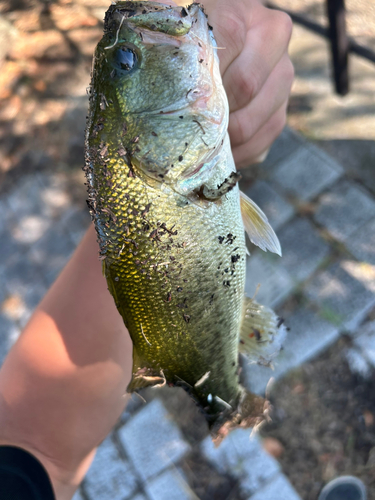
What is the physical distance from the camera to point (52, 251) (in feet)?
13.8

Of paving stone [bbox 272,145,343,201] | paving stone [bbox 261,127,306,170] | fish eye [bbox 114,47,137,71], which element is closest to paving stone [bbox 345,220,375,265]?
paving stone [bbox 272,145,343,201]

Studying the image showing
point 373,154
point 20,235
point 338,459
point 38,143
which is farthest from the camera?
point 38,143

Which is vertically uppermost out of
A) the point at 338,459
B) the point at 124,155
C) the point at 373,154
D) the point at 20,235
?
the point at 124,155

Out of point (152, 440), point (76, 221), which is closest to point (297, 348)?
point (152, 440)

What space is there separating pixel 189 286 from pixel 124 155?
59 centimetres

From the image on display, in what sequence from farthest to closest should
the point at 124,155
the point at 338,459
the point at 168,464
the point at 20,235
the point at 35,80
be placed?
the point at 35,80 → the point at 20,235 → the point at 168,464 → the point at 338,459 → the point at 124,155

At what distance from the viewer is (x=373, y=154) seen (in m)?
3.65

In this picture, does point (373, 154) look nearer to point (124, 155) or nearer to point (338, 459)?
point (338, 459)

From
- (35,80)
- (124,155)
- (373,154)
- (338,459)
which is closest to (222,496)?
(338,459)

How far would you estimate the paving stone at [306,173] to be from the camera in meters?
3.65

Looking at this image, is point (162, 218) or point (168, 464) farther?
point (168, 464)

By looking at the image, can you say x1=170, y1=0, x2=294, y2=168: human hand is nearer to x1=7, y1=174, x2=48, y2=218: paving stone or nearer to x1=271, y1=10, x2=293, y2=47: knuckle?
x1=271, y1=10, x2=293, y2=47: knuckle

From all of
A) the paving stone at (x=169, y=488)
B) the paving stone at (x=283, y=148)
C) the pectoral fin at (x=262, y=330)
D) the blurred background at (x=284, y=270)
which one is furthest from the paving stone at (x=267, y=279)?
the paving stone at (x=169, y=488)

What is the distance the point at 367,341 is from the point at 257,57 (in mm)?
2291
